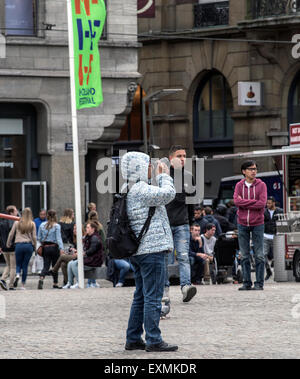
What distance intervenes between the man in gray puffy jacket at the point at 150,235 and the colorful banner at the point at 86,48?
39.4 feet

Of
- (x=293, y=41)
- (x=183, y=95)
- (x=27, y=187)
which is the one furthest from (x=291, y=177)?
(x=183, y=95)

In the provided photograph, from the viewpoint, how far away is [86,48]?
22422 mm

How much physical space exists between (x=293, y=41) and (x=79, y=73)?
19522mm

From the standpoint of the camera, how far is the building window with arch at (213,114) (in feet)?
143

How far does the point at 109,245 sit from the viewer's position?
33.1ft

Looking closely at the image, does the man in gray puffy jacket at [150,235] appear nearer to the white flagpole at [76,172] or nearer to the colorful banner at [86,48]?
the white flagpole at [76,172]

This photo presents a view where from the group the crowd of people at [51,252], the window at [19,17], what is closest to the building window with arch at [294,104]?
the window at [19,17]

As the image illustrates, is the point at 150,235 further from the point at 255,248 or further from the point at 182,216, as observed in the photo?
the point at 255,248

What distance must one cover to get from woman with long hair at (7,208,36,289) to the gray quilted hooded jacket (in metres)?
13.0

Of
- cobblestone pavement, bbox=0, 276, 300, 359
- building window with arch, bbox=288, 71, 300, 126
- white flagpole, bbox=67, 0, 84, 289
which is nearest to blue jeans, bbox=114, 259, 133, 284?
white flagpole, bbox=67, 0, 84, 289

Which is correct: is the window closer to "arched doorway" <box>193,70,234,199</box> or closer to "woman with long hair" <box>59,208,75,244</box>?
"woman with long hair" <box>59,208,75,244</box>

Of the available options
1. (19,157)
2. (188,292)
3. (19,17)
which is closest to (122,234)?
(188,292)

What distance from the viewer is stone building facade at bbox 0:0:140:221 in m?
28.7

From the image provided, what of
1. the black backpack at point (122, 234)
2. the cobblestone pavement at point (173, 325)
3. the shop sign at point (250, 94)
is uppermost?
the shop sign at point (250, 94)
